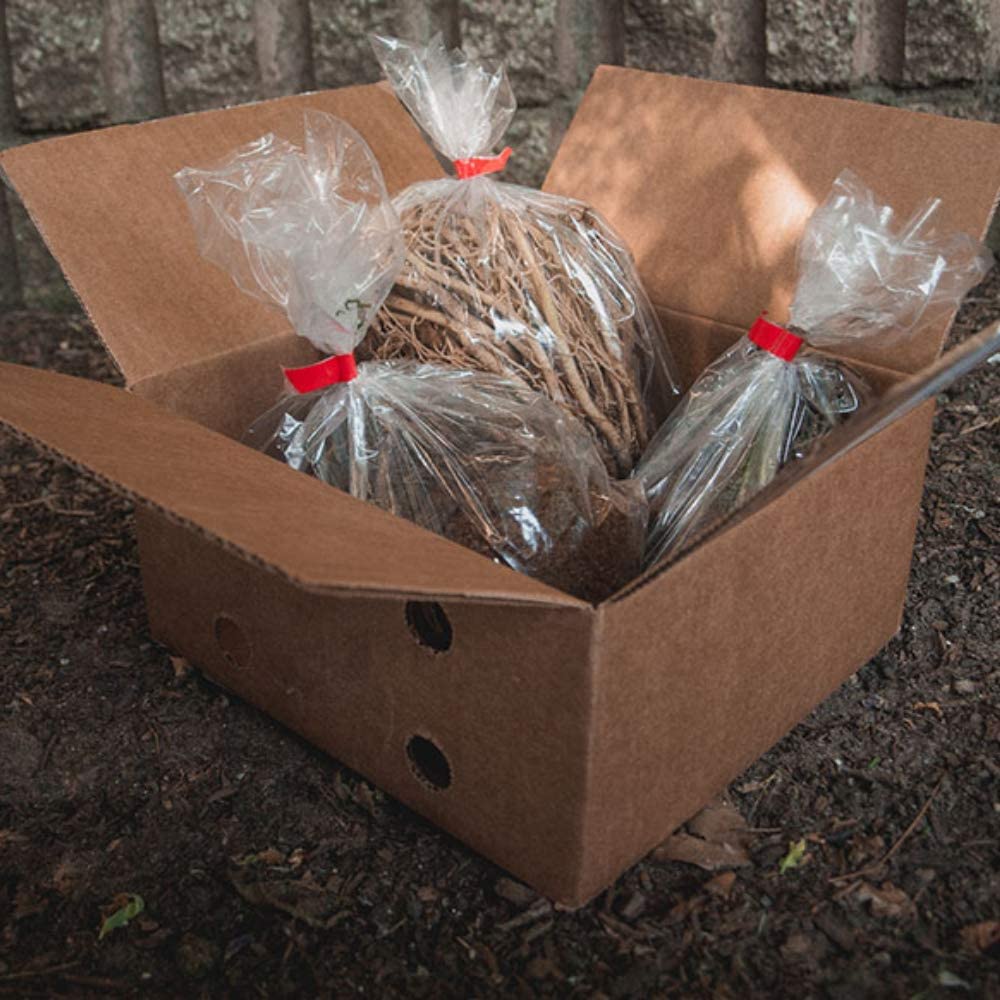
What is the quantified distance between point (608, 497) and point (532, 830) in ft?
1.03

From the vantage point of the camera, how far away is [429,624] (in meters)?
1.14

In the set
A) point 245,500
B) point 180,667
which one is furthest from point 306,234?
point 180,667

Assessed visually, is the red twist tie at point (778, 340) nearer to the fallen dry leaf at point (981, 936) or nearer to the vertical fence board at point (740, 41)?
the fallen dry leaf at point (981, 936)

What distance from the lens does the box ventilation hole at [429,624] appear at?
1.07m

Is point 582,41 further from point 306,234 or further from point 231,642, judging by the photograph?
point 231,642

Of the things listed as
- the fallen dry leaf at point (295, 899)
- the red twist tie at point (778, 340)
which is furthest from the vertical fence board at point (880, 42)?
the fallen dry leaf at point (295, 899)

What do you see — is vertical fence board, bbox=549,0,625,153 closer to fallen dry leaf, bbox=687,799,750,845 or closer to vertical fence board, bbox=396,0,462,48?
vertical fence board, bbox=396,0,462,48

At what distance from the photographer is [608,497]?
123 centimetres

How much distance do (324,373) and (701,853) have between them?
1.72ft

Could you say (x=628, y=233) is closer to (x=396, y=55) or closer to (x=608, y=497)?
(x=396, y=55)

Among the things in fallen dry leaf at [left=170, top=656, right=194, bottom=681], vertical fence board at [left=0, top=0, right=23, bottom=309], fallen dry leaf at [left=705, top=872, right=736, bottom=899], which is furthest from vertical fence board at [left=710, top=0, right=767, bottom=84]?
fallen dry leaf at [left=705, top=872, right=736, bottom=899]

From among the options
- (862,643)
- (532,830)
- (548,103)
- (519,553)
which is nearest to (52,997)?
(532,830)

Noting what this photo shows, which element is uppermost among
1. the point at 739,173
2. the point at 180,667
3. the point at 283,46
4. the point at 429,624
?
the point at 739,173

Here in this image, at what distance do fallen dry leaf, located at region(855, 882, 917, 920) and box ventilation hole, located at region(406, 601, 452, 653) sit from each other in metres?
0.38
